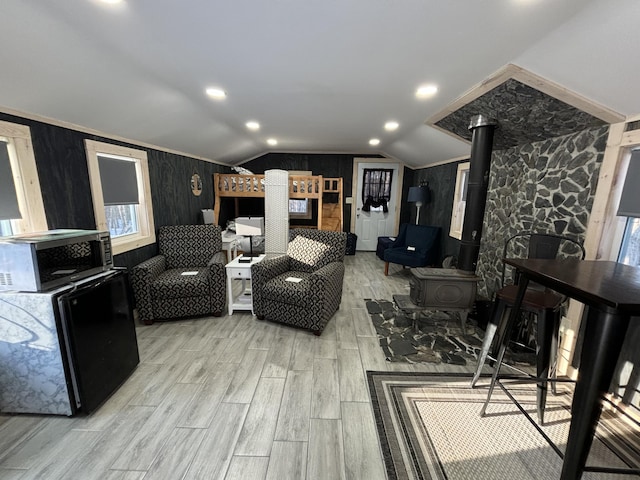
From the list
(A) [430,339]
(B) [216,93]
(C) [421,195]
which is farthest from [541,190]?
(B) [216,93]

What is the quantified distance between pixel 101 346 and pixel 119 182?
1.86 meters

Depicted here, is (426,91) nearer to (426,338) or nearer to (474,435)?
(426,338)

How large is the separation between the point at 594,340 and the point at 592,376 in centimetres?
13

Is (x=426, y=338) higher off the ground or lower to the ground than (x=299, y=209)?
lower

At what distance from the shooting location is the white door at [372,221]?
6020mm

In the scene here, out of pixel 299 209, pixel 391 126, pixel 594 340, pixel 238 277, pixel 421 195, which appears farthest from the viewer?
pixel 299 209

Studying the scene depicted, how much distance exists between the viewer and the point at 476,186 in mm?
2459

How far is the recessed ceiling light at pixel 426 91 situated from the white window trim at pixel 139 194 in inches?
117

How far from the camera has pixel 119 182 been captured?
2.81 meters

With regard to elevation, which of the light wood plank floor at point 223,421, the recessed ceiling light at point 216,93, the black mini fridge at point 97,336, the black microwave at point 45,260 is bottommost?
the light wood plank floor at point 223,421

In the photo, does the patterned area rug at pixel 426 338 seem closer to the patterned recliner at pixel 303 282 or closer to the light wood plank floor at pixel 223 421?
the light wood plank floor at pixel 223 421

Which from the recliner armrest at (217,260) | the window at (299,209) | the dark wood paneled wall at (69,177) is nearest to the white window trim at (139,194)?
the dark wood paneled wall at (69,177)

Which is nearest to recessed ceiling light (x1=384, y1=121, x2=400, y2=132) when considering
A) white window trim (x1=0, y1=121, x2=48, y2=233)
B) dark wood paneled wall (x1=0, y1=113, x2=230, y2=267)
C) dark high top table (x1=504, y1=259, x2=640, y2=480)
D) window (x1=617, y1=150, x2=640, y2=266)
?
window (x1=617, y1=150, x2=640, y2=266)

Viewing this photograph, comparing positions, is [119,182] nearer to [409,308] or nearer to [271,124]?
[271,124]
